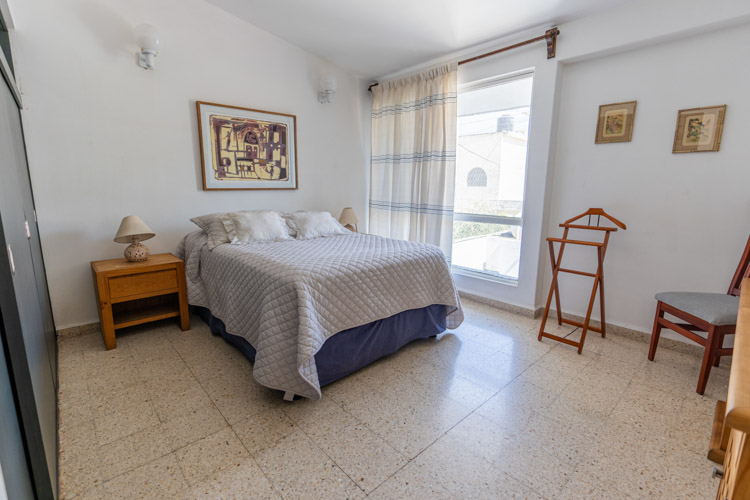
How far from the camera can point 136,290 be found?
2.46 meters

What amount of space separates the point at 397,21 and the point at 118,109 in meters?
2.32

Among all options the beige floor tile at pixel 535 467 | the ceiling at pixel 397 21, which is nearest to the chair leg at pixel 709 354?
the beige floor tile at pixel 535 467

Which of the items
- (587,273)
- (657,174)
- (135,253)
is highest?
(657,174)

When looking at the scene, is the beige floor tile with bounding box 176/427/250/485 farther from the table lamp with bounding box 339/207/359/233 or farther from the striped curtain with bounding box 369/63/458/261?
the striped curtain with bounding box 369/63/458/261

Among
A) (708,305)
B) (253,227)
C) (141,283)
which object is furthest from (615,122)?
(141,283)

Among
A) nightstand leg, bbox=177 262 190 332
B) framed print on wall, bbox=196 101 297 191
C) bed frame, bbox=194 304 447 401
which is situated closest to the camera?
bed frame, bbox=194 304 447 401

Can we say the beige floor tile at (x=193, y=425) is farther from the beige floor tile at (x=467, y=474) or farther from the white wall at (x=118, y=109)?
the white wall at (x=118, y=109)

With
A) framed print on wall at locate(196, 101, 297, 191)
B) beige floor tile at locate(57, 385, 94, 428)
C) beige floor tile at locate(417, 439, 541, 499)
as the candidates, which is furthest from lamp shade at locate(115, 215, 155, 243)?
beige floor tile at locate(417, 439, 541, 499)

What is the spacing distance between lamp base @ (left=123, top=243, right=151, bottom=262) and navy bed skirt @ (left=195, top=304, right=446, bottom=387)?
644 millimetres

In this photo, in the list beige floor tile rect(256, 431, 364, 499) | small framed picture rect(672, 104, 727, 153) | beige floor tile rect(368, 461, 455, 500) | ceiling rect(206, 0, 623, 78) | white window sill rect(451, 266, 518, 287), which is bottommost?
beige floor tile rect(256, 431, 364, 499)

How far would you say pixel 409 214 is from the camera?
3.85 metres

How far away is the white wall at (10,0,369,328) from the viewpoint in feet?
7.75

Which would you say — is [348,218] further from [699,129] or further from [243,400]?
[699,129]

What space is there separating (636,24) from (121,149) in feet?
12.6
